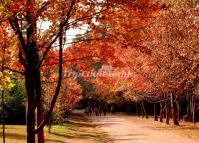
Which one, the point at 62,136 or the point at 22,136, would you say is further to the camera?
the point at 62,136

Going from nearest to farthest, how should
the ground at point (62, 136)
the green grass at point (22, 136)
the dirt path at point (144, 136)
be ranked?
the green grass at point (22, 136) → the dirt path at point (144, 136) → the ground at point (62, 136)

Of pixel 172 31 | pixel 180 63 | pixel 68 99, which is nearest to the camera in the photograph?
pixel 180 63

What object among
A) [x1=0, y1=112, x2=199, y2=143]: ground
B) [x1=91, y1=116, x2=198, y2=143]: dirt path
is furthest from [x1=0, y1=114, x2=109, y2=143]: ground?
[x1=91, y1=116, x2=198, y2=143]: dirt path

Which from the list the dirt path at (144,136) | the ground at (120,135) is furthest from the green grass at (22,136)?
the dirt path at (144,136)

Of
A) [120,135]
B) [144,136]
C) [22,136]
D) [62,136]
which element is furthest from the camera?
[120,135]

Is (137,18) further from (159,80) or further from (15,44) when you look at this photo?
(159,80)

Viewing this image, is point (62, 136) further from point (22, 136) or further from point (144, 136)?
point (144, 136)

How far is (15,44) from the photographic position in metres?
16.0

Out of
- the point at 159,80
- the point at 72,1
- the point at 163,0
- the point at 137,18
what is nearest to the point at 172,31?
the point at 163,0

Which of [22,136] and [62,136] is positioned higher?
[22,136]

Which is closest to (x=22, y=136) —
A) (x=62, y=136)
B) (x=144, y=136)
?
(x=62, y=136)

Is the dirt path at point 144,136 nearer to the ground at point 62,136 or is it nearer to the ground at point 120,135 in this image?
the ground at point 120,135

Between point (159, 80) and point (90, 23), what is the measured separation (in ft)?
100

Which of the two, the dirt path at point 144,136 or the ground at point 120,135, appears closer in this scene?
the dirt path at point 144,136
